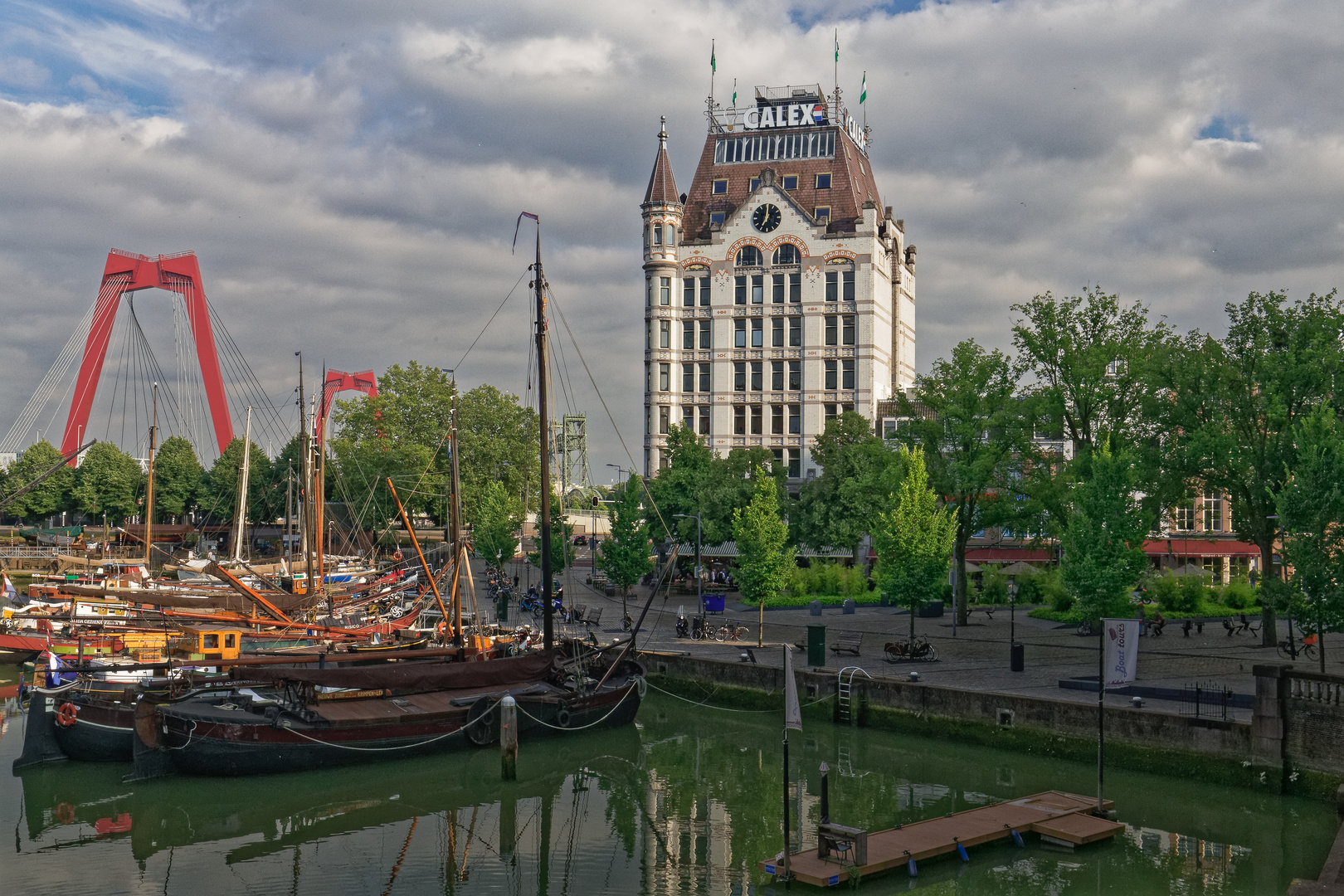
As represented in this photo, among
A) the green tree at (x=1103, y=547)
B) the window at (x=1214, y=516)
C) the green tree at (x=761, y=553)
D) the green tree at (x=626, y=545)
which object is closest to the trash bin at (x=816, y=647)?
the green tree at (x=761, y=553)

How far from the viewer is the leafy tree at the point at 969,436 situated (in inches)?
1732

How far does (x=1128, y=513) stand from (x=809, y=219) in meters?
54.3

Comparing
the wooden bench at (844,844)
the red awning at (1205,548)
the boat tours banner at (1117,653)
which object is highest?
the red awning at (1205,548)

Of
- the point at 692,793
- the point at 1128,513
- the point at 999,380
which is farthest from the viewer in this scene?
the point at 999,380

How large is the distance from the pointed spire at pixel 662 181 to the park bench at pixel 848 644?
51339mm

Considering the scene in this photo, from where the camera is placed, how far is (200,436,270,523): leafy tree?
11431 cm

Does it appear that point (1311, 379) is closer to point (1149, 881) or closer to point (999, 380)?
point (999, 380)

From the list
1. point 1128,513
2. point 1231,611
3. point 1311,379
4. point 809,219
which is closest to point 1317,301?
point 1311,379

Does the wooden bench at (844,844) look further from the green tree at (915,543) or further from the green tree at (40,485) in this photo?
the green tree at (40,485)

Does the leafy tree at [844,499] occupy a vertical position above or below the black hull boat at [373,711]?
above

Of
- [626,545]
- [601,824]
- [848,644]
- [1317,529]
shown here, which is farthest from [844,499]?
[601,824]

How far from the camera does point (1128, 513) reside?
32.6 metres

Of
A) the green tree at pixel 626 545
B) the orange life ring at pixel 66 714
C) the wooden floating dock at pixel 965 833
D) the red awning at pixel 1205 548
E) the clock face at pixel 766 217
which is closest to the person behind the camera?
the wooden floating dock at pixel 965 833

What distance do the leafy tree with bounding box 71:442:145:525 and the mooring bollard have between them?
3932 inches
